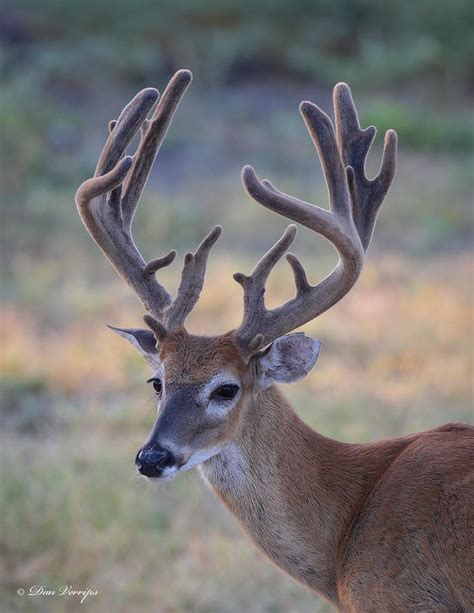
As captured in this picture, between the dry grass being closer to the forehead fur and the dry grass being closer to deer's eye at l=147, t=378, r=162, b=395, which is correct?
deer's eye at l=147, t=378, r=162, b=395

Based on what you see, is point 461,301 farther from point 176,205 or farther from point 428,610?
point 428,610

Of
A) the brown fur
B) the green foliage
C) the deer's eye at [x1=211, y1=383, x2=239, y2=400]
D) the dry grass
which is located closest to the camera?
the brown fur

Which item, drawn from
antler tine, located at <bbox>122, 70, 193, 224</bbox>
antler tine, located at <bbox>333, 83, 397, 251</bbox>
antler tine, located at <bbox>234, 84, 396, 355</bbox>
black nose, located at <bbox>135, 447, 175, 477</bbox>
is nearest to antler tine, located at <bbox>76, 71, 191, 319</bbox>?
antler tine, located at <bbox>122, 70, 193, 224</bbox>

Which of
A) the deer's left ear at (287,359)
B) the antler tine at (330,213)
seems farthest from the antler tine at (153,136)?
the deer's left ear at (287,359)

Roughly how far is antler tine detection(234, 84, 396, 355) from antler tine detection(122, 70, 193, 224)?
1.92ft

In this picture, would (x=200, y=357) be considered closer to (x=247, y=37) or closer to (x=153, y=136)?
(x=153, y=136)

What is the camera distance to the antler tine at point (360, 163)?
475 centimetres

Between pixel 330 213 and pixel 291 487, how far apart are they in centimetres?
110

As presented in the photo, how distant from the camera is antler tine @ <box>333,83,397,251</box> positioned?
4.75 metres

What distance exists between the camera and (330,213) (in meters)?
4.49

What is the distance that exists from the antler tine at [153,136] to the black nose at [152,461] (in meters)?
1.25

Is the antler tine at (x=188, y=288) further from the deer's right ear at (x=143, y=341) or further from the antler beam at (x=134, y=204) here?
the deer's right ear at (x=143, y=341)

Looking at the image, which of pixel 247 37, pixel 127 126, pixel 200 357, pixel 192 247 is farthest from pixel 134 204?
pixel 247 37

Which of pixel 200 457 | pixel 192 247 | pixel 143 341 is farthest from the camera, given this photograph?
pixel 192 247
